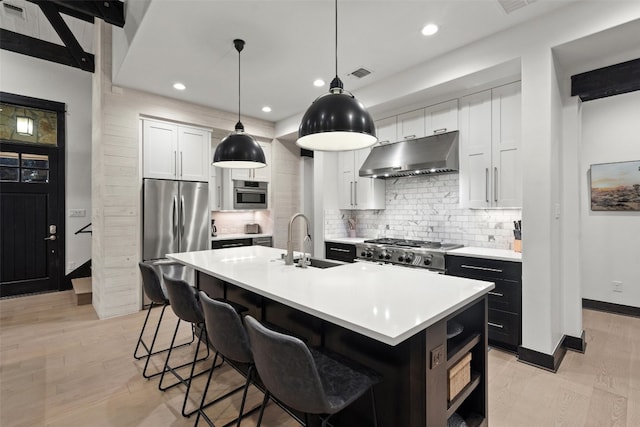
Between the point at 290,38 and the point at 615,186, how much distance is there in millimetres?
4310

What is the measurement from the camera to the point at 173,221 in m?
4.35

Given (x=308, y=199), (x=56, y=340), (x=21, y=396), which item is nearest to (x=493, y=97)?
(x=308, y=199)

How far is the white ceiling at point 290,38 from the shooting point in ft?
8.08

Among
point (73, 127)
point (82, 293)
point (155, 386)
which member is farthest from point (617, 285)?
point (73, 127)

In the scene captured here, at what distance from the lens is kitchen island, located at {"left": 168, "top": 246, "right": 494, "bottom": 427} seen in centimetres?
134

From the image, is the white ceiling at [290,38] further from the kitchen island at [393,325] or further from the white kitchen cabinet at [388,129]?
the kitchen island at [393,325]

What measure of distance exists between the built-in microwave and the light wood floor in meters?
2.34

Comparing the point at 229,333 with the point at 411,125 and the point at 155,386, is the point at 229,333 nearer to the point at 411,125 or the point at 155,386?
the point at 155,386

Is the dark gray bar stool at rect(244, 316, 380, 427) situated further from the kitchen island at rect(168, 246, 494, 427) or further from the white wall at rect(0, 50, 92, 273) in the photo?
the white wall at rect(0, 50, 92, 273)

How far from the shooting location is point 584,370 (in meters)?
2.59

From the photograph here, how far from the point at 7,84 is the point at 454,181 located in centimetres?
669

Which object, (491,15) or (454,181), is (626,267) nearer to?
(454,181)

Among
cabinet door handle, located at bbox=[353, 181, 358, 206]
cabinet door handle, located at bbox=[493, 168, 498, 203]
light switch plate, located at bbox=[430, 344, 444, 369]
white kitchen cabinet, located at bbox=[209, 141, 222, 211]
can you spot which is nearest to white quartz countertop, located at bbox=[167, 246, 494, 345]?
light switch plate, located at bbox=[430, 344, 444, 369]

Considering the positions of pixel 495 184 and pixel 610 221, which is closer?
pixel 495 184
